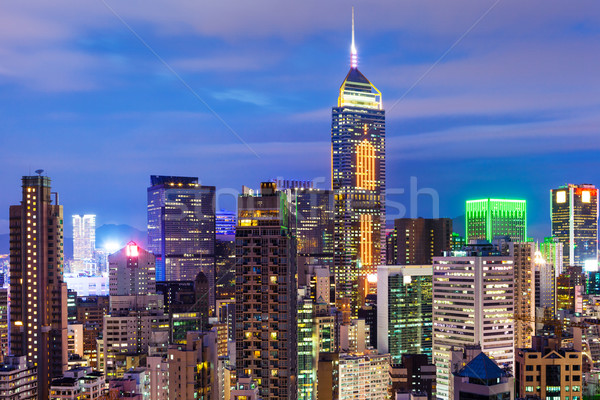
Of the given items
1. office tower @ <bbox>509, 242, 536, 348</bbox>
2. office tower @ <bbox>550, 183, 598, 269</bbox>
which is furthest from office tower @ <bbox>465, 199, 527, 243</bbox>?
office tower @ <bbox>509, 242, 536, 348</bbox>

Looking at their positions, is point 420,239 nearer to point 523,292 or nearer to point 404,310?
point 523,292

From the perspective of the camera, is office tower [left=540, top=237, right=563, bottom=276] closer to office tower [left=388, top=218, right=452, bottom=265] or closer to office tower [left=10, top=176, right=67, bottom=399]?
office tower [left=388, top=218, right=452, bottom=265]

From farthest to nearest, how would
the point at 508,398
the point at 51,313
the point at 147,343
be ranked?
the point at 147,343 < the point at 51,313 < the point at 508,398

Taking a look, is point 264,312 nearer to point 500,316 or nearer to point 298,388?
point 298,388

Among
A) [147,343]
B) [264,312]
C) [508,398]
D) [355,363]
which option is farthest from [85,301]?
[508,398]

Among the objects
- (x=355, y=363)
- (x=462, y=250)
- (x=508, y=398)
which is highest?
(x=462, y=250)

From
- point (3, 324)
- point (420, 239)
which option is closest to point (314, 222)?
point (420, 239)

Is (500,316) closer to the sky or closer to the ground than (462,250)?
closer to the ground

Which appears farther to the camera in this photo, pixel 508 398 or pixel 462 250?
pixel 462 250
